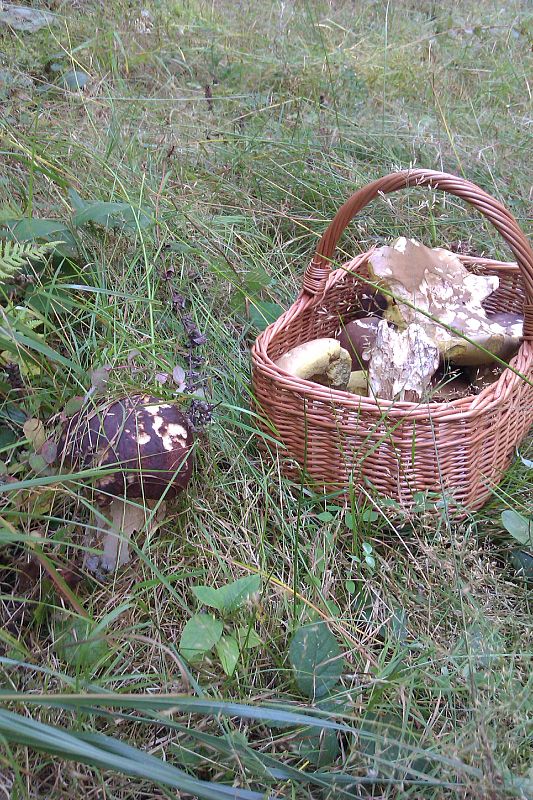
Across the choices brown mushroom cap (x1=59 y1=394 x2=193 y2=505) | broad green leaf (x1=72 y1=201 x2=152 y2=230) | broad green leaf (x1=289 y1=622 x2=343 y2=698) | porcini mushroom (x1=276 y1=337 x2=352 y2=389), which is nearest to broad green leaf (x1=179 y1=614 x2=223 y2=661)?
broad green leaf (x1=289 y1=622 x2=343 y2=698)

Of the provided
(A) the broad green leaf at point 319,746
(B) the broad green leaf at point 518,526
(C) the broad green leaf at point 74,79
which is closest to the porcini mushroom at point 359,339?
(B) the broad green leaf at point 518,526

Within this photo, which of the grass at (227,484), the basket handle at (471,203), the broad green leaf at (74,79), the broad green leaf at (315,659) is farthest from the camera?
the broad green leaf at (74,79)

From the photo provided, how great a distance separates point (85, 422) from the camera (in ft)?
4.20

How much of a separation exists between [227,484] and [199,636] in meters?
0.44

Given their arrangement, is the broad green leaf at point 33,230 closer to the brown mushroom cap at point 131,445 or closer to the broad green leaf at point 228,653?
the brown mushroom cap at point 131,445

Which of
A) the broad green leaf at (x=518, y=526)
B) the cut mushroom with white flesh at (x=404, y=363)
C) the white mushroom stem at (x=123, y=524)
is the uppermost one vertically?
the cut mushroom with white flesh at (x=404, y=363)

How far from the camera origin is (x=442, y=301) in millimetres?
1796

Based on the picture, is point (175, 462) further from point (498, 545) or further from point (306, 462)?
point (498, 545)

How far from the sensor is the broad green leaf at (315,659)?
1.14 m

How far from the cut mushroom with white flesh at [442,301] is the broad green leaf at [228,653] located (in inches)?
36.3

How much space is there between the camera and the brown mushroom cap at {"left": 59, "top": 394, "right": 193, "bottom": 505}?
4.12ft

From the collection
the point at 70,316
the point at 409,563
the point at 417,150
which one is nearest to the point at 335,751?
the point at 409,563

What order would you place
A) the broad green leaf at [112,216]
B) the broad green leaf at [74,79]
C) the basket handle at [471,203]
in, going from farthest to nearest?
the broad green leaf at [74,79] → the broad green leaf at [112,216] → the basket handle at [471,203]

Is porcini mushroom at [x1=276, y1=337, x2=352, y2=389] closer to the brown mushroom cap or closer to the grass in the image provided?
the grass
